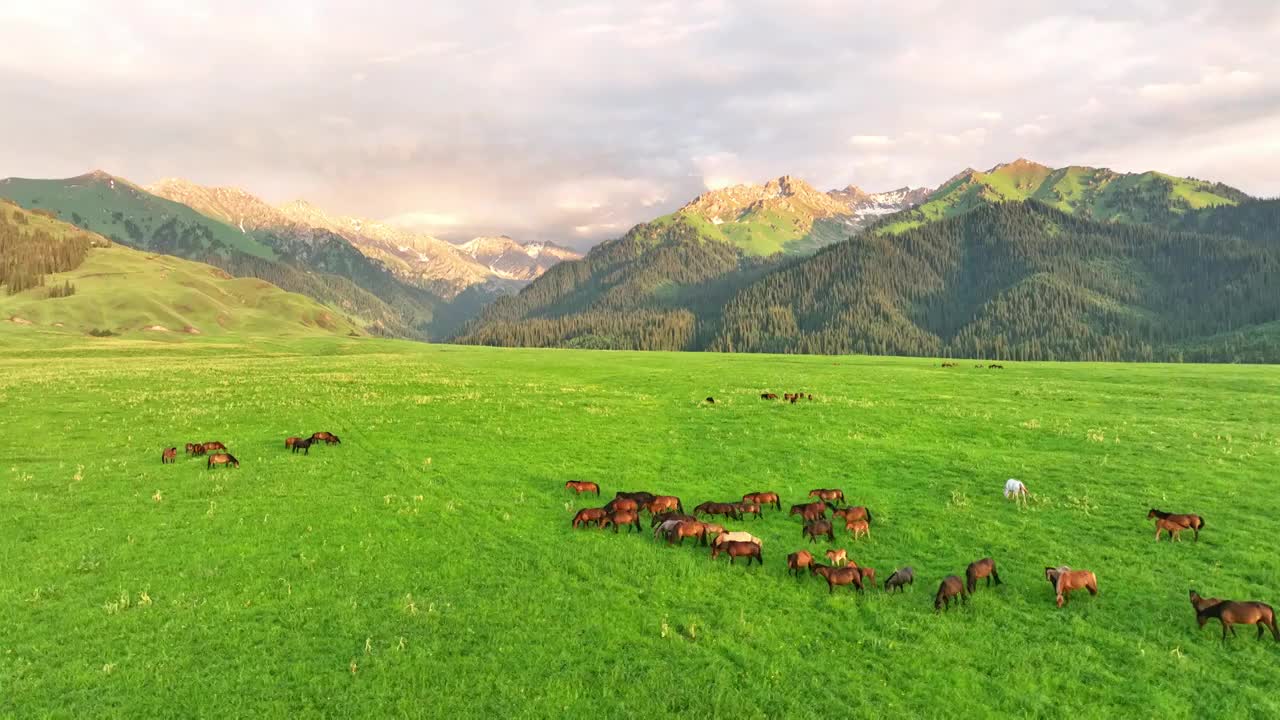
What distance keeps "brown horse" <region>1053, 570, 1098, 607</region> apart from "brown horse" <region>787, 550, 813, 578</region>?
5.66 metres

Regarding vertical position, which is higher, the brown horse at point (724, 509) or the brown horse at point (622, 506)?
the brown horse at point (622, 506)

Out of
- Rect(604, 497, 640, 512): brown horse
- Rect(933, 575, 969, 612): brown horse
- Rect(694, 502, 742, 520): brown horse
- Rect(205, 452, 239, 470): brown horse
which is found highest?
Rect(205, 452, 239, 470): brown horse

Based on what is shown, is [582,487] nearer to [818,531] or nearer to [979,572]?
[818,531]

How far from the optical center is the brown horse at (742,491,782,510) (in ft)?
66.4

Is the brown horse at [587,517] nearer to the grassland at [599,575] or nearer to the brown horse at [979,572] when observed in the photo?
the grassland at [599,575]

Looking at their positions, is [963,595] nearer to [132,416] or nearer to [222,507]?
[222,507]

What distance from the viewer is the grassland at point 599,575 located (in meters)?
10.4

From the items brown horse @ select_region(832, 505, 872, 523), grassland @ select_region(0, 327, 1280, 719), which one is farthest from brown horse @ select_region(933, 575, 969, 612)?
brown horse @ select_region(832, 505, 872, 523)

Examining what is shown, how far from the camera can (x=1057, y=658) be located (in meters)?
11.2

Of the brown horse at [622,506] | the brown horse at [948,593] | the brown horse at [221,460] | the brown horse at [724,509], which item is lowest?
the brown horse at [948,593]

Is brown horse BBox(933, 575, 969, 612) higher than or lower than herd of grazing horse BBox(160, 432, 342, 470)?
lower

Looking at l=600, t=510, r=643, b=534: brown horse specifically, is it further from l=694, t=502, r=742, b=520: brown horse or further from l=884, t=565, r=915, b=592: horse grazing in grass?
l=884, t=565, r=915, b=592: horse grazing in grass

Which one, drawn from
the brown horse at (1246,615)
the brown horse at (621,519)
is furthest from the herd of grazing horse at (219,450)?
the brown horse at (1246,615)

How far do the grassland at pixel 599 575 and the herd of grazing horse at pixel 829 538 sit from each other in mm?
436
